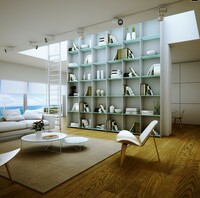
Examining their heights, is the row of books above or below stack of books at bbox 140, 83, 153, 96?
below

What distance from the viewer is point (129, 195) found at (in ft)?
6.22

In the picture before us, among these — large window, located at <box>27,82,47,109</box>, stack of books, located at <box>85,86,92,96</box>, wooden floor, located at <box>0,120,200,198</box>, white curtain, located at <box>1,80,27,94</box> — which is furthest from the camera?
large window, located at <box>27,82,47,109</box>

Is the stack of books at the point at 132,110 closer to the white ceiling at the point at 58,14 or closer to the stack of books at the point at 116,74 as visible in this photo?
the stack of books at the point at 116,74

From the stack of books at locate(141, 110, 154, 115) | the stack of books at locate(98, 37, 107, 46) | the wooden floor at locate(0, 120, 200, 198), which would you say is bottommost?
the wooden floor at locate(0, 120, 200, 198)

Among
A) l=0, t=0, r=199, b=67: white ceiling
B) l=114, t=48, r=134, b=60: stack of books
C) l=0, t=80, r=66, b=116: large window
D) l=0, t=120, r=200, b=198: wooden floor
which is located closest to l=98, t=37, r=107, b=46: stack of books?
l=114, t=48, r=134, b=60: stack of books

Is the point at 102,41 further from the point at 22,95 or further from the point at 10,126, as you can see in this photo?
the point at 22,95

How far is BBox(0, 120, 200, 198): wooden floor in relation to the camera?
1.92 meters

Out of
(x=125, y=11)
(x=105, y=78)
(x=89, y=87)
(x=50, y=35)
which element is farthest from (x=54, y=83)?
Answer: (x=125, y=11)

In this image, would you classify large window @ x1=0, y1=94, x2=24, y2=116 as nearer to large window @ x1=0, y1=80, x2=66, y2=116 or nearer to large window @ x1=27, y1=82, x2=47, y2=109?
large window @ x1=0, y1=80, x2=66, y2=116

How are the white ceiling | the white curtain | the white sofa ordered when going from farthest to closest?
the white curtain, the white sofa, the white ceiling

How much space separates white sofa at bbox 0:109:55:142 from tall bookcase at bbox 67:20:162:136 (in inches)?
44.6

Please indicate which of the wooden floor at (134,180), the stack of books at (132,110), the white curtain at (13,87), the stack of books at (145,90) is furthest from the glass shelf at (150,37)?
the white curtain at (13,87)

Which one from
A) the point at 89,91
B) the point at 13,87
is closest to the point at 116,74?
the point at 89,91

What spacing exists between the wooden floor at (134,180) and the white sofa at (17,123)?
2.37 m
